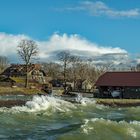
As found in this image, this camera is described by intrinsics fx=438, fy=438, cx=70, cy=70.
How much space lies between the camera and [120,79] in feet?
278

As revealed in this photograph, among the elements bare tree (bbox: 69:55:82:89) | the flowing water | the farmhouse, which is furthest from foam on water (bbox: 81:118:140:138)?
bare tree (bbox: 69:55:82:89)

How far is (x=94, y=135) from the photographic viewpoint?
84.0 ft

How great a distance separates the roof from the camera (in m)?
82.1

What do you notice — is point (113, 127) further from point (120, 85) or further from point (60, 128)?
point (120, 85)

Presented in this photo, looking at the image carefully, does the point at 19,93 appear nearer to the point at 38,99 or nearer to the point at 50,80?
the point at 38,99

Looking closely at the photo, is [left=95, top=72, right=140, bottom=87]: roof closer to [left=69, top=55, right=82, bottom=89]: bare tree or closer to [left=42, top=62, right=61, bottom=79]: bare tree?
[left=69, top=55, right=82, bottom=89]: bare tree

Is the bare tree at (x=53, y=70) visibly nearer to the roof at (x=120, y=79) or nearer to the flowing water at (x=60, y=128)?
the roof at (x=120, y=79)

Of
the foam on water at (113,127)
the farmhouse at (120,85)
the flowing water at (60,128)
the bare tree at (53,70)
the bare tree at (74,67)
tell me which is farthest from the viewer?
the bare tree at (53,70)

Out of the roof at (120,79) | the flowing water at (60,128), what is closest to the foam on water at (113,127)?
the flowing water at (60,128)

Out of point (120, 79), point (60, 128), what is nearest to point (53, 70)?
point (120, 79)

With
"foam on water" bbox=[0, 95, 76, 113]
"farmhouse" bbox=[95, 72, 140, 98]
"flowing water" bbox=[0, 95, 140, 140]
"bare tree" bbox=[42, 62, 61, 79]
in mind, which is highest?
"bare tree" bbox=[42, 62, 61, 79]

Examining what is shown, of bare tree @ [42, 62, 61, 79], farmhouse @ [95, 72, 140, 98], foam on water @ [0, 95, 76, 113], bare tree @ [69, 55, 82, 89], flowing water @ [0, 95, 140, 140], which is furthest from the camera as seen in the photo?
bare tree @ [42, 62, 61, 79]

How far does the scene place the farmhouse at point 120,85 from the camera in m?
78.8

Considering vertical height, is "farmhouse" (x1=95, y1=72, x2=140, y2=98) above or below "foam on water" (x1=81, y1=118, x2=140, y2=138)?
above
